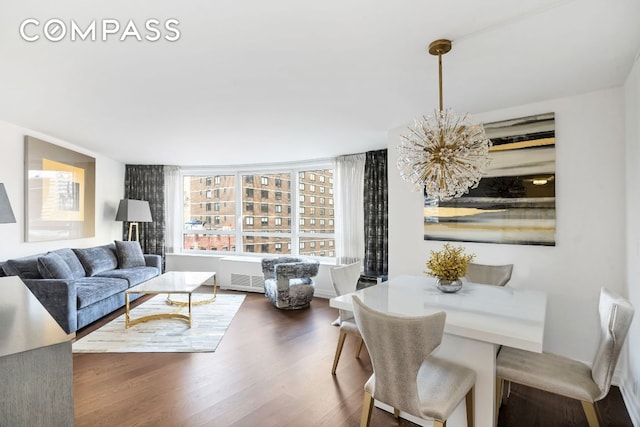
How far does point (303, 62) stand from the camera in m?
2.22

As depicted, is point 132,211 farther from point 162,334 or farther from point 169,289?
point 162,334

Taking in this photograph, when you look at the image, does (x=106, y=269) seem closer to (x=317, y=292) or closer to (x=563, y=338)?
(x=317, y=292)

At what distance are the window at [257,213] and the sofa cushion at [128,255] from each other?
1467 millimetres

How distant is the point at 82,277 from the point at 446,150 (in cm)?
467

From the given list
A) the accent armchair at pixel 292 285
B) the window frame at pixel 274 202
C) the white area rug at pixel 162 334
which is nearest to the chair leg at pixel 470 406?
the white area rug at pixel 162 334

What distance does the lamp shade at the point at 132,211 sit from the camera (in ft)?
18.1

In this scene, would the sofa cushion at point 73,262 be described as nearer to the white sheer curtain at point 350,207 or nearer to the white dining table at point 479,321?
the white sheer curtain at point 350,207

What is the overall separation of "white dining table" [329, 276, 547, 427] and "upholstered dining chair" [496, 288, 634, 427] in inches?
5.5

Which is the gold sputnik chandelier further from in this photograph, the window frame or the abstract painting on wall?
the window frame

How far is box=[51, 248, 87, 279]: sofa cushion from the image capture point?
13.4 feet

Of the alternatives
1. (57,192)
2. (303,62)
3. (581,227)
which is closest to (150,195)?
(57,192)

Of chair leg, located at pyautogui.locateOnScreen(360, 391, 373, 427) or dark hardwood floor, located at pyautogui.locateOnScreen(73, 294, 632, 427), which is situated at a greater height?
chair leg, located at pyautogui.locateOnScreen(360, 391, 373, 427)

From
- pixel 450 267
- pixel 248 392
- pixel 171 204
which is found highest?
pixel 171 204

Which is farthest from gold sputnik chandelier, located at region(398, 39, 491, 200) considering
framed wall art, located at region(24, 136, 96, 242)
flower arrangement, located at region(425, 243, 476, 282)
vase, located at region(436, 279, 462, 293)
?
framed wall art, located at region(24, 136, 96, 242)
